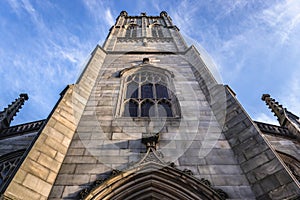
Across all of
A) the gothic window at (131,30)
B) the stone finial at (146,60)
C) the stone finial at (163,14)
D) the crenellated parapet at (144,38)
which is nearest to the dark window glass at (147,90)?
the stone finial at (146,60)

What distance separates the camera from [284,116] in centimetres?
1136

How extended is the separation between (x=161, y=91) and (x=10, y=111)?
7515 mm

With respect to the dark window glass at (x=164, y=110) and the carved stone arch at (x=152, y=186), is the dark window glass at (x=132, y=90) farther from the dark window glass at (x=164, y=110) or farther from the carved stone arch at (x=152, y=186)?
the carved stone arch at (x=152, y=186)

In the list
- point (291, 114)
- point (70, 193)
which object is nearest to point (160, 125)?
point (70, 193)

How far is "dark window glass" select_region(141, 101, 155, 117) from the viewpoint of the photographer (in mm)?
7689

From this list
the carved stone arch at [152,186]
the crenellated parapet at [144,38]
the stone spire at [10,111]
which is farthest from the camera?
the crenellated parapet at [144,38]

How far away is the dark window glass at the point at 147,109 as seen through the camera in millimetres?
7689

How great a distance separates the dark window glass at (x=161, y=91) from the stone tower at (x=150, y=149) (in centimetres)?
4

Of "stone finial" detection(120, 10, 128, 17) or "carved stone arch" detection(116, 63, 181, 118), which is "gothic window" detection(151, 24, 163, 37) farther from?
"carved stone arch" detection(116, 63, 181, 118)

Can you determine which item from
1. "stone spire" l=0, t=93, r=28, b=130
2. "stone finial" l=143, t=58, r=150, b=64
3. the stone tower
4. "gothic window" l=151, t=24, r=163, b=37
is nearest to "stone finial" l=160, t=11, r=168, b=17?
"gothic window" l=151, t=24, r=163, b=37

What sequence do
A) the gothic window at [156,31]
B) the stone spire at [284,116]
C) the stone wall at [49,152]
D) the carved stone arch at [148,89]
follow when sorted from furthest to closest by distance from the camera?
1. the gothic window at [156,31]
2. the stone spire at [284,116]
3. the carved stone arch at [148,89]
4. the stone wall at [49,152]

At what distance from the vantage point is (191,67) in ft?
35.7

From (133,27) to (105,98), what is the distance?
15.4m

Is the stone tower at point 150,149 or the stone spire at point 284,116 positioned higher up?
the stone spire at point 284,116
